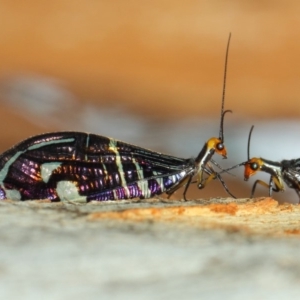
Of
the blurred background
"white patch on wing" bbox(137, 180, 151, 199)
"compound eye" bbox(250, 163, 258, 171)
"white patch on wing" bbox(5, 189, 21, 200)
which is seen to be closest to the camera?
"white patch on wing" bbox(5, 189, 21, 200)

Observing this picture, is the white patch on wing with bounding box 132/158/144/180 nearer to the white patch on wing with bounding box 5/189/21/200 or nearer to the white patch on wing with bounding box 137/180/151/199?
the white patch on wing with bounding box 137/180/151/199

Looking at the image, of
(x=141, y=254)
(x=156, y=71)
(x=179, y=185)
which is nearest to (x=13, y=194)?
(x=179, y=185)

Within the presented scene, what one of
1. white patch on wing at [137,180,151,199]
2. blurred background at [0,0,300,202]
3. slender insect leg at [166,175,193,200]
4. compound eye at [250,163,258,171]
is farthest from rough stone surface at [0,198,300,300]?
blurred background at [0,0,300,202]

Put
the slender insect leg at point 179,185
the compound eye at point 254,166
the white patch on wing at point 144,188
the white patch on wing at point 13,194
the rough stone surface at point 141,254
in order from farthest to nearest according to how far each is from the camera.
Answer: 1. the compound eye at point 254,166
2. the slender insect leg at point 179,185
3. the white patch on wing at point 144,188
4. the white patch on wing at point 13,194
5. the rough stone surface at point 141,254

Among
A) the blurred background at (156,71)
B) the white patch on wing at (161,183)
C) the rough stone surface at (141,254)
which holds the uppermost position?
the blurred background at (156,71)

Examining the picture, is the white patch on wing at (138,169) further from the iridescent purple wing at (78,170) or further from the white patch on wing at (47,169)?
the white patch on wing at (47,169)

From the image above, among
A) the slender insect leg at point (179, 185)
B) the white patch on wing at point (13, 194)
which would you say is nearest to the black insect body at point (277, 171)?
the slender insect leg at point (179, 185)

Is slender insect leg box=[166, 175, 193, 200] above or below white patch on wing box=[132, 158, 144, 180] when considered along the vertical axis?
below

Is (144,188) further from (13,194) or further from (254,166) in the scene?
(254,166)
